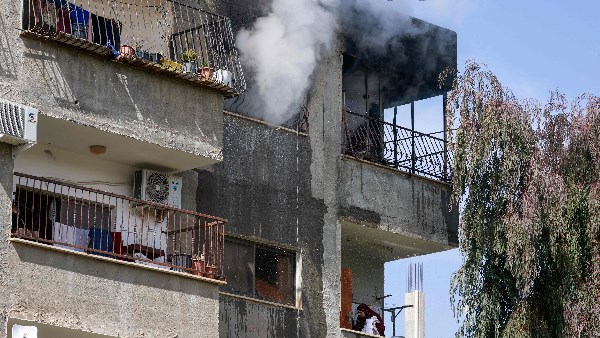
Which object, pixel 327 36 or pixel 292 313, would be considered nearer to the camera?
pixel 292 313

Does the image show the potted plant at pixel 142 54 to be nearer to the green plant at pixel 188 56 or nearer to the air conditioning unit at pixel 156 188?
the green plant at pixel 188 56

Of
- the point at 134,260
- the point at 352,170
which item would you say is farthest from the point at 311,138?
→ the point at 134,260

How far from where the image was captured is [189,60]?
80.0 feet

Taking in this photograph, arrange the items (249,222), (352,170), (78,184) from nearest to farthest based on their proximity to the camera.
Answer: (78,184)
(249,222)
(352,170)

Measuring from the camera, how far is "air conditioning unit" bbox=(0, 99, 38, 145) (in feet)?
67.8

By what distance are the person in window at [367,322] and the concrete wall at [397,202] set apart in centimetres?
145

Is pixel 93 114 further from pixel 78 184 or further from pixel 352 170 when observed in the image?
pixel 352 170

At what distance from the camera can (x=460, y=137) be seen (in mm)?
26938

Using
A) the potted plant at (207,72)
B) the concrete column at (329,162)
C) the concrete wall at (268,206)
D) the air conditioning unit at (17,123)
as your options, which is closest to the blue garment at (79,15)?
the potted plant at (207,72)

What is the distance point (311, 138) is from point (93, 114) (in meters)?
5.42

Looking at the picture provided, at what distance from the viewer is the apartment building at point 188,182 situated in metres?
21.3

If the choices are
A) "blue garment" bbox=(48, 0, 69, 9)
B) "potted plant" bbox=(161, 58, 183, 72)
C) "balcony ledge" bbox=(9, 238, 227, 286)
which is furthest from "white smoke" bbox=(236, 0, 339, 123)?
"balcony ledge" bbox=(9, 238, 227, 286)

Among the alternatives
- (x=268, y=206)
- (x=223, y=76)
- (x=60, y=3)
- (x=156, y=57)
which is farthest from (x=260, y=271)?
(x=60, y=3)

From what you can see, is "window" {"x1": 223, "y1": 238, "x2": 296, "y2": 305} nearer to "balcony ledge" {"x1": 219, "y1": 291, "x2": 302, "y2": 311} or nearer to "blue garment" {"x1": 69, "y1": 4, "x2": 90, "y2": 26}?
"balcony ledge" {"x1": 219, "y1": 291, "x2": 302, "y2": 311}
